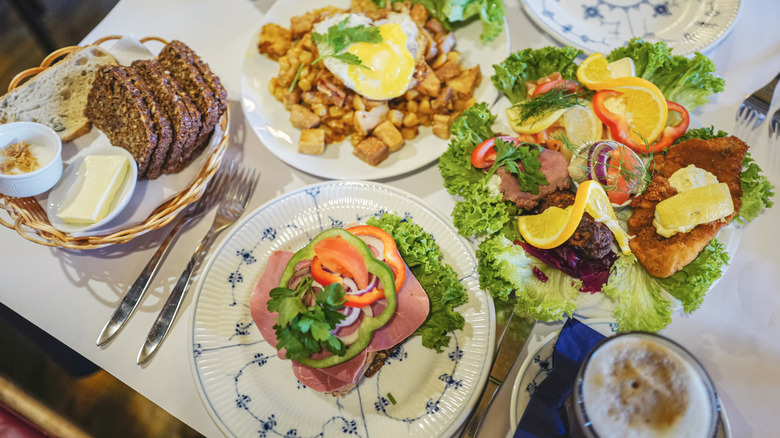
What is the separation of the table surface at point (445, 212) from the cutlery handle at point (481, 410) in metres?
0.06

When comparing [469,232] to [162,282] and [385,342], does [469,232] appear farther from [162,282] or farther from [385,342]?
[162,282]

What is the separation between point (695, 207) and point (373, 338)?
5.02ft

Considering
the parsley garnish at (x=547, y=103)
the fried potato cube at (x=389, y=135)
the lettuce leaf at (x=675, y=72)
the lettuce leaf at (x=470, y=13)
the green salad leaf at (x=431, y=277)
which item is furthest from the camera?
the lettuce leaf at (x=470, y=13)

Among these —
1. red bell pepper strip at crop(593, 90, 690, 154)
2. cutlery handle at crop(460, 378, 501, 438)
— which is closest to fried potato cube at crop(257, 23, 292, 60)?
red bell pepper strip at crop(593, 90, 690, 154)

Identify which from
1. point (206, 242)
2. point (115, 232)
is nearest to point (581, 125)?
point (206, 242)

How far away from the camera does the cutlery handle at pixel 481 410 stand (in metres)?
1.95

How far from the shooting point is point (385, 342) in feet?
6.67

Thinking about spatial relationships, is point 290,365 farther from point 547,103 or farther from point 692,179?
point 692,179

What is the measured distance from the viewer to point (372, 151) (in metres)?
2.46

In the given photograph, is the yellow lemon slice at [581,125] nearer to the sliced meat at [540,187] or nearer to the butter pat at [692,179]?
the sliced meat at [540,187]

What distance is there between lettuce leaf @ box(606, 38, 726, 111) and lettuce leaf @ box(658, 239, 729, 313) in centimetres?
89

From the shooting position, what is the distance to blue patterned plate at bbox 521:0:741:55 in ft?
8.88

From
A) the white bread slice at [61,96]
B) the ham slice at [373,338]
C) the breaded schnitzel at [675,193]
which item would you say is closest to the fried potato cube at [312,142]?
the ham slice at [373,338]

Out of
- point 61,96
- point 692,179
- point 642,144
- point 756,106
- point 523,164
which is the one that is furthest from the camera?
point 756,106
